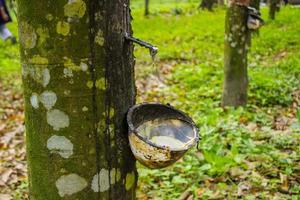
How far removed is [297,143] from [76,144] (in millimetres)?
3222

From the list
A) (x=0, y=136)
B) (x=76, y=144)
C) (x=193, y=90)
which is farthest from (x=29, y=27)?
(x=193, y=90)

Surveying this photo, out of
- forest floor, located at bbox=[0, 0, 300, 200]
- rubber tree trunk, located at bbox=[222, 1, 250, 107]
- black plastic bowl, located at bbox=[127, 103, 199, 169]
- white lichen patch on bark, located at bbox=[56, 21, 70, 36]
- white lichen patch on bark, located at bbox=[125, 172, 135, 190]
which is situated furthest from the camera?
rubber tree trunk, located at bbox=[222, 1, 250, 107]

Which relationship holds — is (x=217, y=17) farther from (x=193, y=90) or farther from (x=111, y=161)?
(x=111, y=161)

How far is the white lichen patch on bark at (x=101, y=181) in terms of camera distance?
1.78 m

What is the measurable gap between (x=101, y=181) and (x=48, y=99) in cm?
37

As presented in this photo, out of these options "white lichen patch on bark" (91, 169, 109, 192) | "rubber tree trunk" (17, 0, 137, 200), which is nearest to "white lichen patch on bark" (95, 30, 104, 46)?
"rubber tree trunk" (17, 0, 137, 200)

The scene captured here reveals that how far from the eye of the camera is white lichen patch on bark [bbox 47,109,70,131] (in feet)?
5.61

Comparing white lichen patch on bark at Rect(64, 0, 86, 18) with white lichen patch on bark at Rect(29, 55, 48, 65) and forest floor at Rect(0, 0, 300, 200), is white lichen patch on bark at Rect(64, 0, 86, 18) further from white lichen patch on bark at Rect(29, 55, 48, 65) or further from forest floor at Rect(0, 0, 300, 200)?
forest floor at Rect(0, 0, 300, 200)

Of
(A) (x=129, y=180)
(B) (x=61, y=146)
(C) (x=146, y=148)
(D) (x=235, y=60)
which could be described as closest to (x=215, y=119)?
(D) (x=235, y=60)

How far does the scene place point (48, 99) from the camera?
1.71m

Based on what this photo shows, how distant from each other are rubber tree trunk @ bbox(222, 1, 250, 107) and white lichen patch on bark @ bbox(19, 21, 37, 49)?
4639 mm

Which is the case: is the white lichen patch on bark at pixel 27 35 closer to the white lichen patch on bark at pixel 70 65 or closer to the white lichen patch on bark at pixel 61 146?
Result: the white lichen patch on bark at pixel 70 65

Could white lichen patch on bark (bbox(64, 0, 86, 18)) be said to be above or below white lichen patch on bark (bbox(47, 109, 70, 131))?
above

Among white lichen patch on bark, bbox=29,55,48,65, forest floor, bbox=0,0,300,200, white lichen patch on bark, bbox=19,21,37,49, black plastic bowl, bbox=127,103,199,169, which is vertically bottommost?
forest floor, bbox=0,0,300,200
